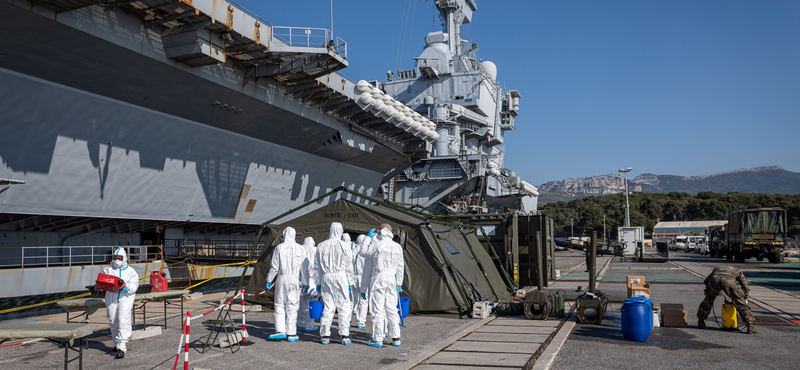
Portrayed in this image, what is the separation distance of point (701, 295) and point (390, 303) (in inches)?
475

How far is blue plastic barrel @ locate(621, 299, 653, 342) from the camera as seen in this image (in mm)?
8539

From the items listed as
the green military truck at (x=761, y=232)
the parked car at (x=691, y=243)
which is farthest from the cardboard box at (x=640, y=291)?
the parked car at (x=691, y=243)

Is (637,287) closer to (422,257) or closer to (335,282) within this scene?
(422,257)

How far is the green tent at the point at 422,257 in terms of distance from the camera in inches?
464

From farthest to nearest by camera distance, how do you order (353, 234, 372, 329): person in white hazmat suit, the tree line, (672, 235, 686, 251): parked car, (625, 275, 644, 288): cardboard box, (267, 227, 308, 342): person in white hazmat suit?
the tree line < (672, 235, 686, 251): parked car < (625, 275, 644, 288): cardboard box < (353, 234, 372, 329): person in white hazmat suit < (267, 227, 308, 342): person in white hazmat suit

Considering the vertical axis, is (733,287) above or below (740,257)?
above

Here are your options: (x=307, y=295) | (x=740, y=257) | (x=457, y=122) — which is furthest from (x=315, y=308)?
(x=457, y=122)

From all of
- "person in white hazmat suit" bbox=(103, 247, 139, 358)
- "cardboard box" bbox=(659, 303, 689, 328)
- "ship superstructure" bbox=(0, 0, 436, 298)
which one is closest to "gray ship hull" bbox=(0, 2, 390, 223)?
"ship superstructure" bbox=(0, 0, 436, 298)

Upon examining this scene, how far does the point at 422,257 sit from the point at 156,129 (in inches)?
503

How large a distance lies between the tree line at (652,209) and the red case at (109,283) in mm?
109986

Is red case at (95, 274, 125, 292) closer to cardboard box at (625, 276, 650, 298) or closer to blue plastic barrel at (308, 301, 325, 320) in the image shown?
blue plastic barrel at (308, 301, 325, 320)

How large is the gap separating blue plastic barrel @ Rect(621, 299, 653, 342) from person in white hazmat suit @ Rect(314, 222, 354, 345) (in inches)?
188

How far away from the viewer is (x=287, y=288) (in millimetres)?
8930

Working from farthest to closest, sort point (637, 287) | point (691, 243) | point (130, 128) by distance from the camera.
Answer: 1. point (691, 243)
2. point (130, 128)
3. point (637, 287)
